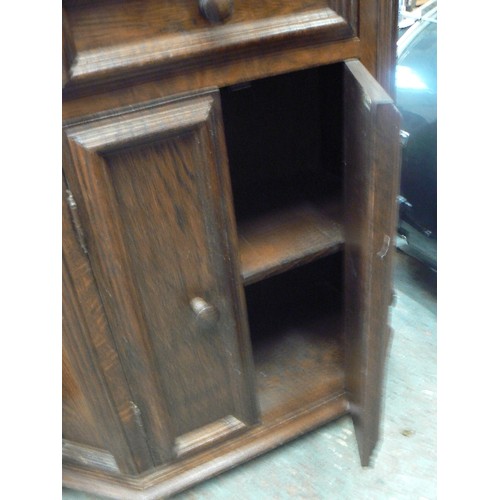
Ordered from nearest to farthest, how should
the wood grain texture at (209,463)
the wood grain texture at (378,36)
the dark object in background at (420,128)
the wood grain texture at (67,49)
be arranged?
the wood grain texture at (67,49) < the wood grain texture at (378,36) < the wood grain texture at (209,463) < the dark object in background at (420,128)

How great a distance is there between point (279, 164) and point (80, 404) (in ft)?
→ 1.42

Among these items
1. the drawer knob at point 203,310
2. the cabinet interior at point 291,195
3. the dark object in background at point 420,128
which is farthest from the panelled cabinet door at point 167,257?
the dark object in background at point 420,128

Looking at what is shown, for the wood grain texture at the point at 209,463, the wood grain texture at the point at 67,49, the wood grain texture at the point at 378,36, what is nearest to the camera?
the wood grain texture at the point at 67,49

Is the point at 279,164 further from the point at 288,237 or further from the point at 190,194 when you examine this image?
the point at 190,194

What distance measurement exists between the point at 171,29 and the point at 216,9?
39 mm

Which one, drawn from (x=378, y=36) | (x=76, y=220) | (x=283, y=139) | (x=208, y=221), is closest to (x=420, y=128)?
(x=283, y=139)

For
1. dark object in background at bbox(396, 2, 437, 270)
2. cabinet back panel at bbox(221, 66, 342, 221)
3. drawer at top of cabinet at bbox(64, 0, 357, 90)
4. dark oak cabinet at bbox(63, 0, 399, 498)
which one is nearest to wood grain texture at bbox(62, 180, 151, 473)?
dark oak cabinet at bbox(63, 0, 399, 498)

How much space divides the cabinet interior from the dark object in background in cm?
13

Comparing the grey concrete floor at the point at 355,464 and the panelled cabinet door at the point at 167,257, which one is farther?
the grey concrete floor at the point at 355,464

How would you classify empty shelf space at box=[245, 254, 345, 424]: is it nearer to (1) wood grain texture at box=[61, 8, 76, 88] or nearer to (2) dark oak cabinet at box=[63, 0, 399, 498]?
(2) dark oak cabinet at box=[63, 0, 399, 498]

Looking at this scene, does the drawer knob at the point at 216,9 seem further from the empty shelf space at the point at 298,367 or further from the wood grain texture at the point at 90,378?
the empty shelf space at the point at 298,367

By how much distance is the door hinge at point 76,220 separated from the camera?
43 centimetres

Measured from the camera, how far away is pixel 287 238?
602 millimetres

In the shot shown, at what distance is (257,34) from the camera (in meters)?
0.43
